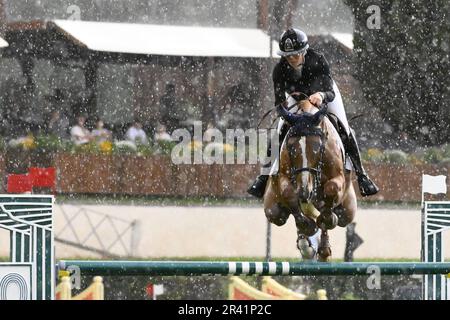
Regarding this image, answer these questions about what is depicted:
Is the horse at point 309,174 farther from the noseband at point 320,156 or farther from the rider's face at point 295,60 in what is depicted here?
the rider's face at point 295,60

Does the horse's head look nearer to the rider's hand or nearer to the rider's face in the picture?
the rider's hand

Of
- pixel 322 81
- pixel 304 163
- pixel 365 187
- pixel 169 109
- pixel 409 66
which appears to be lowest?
pixel 365 187

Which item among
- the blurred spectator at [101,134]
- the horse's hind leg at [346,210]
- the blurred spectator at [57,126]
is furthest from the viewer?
the blurred spectator at [57,126]

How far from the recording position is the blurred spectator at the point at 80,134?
15448mm

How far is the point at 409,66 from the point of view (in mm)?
17609

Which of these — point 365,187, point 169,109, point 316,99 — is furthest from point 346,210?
point 169,109

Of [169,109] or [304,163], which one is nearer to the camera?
[304,163]

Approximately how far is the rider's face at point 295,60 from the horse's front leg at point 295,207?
0.68 metres

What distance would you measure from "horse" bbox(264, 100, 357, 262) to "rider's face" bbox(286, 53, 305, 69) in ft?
0.86

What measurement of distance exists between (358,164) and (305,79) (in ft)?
2.07

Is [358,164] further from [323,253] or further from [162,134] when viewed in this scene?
[162,134]

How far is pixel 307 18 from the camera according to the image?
19.1m

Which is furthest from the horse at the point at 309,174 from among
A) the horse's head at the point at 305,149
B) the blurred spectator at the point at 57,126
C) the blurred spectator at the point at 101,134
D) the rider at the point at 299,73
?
the blurred spectator at the point at 57,126
